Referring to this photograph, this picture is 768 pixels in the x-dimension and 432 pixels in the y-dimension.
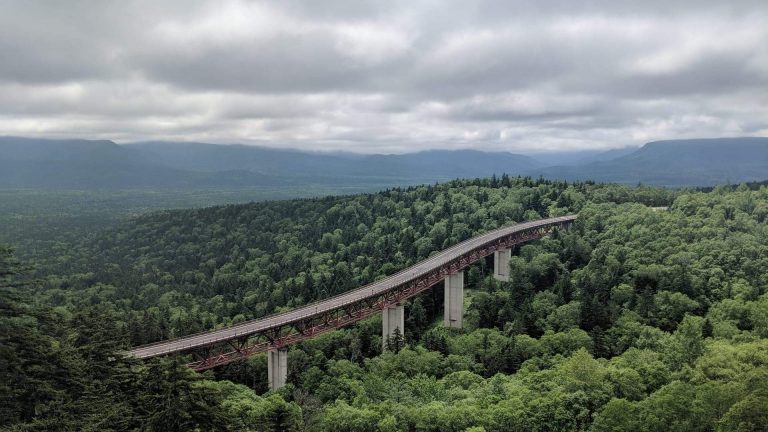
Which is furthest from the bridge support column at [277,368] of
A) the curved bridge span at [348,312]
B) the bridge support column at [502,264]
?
the bridge support column at [502,264]

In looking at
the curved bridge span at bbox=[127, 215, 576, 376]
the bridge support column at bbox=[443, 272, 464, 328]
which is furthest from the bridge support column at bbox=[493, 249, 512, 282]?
the bridge support column at bbox=[443, 272, 464, 328]

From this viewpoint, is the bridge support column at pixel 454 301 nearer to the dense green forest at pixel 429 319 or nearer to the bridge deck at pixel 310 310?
the dense green forest at pixel 429 319

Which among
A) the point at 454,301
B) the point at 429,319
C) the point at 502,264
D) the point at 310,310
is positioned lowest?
the point at 429,319

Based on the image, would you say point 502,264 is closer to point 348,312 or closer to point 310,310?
point 348,312

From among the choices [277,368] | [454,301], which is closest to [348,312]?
[277,368]

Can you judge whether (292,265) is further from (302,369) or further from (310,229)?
(302,369)

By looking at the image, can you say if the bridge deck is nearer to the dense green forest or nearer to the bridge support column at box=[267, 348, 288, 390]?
the bridge support column at box=[267, 348, 288, 390]

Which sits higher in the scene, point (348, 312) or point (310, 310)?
point (310, 310)
